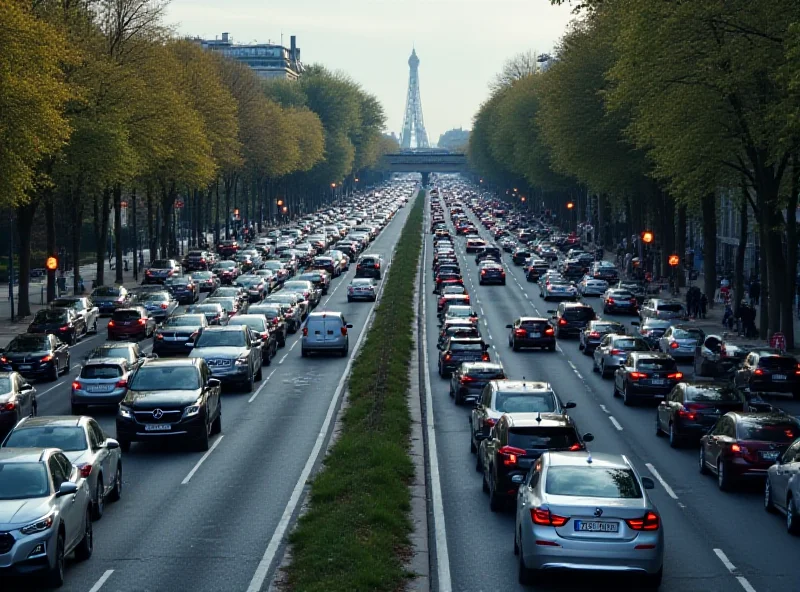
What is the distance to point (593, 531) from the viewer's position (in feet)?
52.0

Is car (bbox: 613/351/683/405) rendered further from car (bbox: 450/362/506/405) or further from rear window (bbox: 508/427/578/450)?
rear window (bbox: 508/427/578/450)

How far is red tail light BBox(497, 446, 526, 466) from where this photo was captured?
20906mm

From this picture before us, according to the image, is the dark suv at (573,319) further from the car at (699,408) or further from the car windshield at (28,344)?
the car at (699,408)

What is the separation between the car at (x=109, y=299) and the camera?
62781 mm

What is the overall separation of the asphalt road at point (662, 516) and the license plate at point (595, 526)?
1121mm

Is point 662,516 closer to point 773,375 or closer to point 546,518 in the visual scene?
point 546,518

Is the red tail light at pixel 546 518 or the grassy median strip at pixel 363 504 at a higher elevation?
the red tail light at pixel 546 518

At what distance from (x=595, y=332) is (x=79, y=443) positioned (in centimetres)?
3093

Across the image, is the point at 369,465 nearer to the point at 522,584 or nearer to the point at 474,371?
the point at 522,584

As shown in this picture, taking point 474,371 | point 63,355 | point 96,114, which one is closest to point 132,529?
point 474,371

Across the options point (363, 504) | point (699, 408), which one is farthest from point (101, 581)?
point (699, 408)

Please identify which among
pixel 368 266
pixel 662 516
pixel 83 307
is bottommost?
pixel 662 516

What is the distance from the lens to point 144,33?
76.6 meters

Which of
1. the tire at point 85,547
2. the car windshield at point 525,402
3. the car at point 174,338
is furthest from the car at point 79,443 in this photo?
the car at point 174,338
